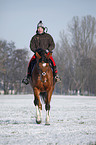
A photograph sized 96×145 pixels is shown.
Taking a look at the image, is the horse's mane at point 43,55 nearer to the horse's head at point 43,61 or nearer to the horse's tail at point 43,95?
the horse's head at point 43,61

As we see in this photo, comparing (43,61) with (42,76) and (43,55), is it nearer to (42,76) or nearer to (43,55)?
(43,55)

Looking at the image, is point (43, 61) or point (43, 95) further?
point (43, 95)

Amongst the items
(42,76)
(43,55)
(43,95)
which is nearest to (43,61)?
(43,55)

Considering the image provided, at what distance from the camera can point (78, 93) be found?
7688 cm

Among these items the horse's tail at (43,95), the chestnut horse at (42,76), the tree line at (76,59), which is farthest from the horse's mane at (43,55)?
the tree line at (76,59)

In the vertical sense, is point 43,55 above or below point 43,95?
above

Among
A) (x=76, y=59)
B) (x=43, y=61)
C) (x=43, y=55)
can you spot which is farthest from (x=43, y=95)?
(x=76, y=59)

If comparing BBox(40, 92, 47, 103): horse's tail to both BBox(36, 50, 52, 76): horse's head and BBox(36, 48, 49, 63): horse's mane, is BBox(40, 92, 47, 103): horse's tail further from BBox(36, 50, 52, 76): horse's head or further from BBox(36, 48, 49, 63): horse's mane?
BBox(36, 48, 49, 63): horse's mane

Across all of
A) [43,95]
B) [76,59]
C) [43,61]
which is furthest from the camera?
[76,59]

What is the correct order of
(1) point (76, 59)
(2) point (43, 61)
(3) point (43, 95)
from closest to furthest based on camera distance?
(2) point (43, 61) < (3) point (43, 95) < (1) point (76, 59)

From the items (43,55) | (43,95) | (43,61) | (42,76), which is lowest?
(43,95)

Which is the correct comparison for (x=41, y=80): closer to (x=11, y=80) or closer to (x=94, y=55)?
(x=11, y=80)

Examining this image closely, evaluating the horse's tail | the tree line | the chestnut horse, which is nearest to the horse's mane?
the chestnut horse

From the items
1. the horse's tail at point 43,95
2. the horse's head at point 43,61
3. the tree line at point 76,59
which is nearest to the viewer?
the horse's head at point 43,61
